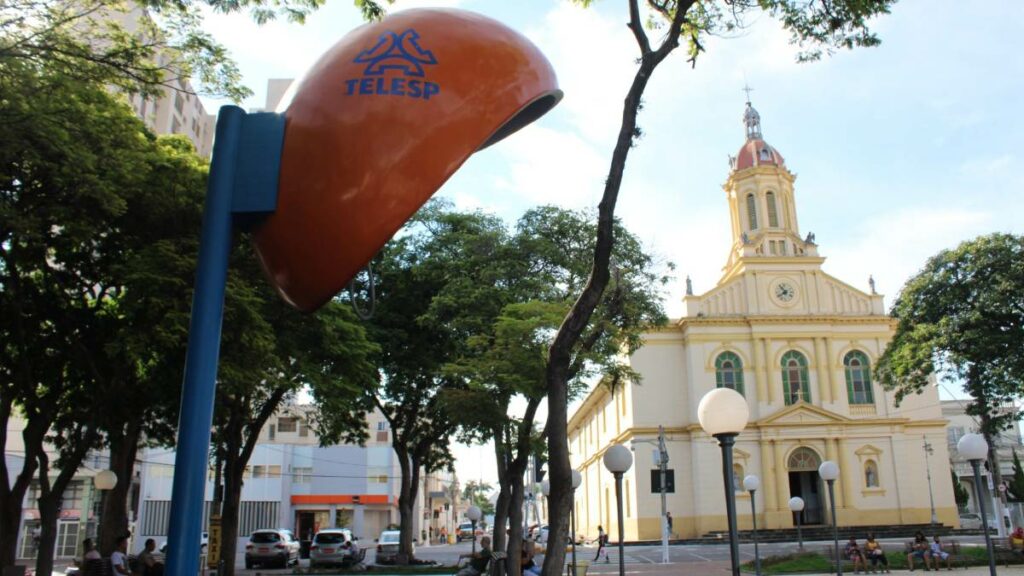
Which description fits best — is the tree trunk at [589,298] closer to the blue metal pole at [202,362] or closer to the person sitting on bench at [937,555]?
the blue metal pole at [202,362]

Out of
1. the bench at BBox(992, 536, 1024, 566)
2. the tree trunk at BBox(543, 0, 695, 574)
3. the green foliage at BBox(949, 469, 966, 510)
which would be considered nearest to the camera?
the tree trunk at BBox(543, 0, 695, 574)

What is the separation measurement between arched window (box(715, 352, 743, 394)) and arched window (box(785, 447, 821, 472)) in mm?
4404

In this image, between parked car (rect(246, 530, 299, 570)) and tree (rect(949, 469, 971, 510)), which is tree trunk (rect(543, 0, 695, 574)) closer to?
parked car (rect(246, 530, 299, 570))

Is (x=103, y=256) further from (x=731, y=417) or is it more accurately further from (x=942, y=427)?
(x=942, y=427)

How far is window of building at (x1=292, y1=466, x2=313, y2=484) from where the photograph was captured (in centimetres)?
5441

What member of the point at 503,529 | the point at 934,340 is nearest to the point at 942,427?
the point at 934,340

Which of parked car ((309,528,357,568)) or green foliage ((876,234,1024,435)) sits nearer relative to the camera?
green foliage ((876,234,1024,435))

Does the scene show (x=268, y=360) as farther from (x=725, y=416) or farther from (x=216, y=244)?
(x=216, y=244)

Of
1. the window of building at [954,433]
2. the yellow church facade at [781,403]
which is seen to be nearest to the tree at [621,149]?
the yellow church facade at [781,403]

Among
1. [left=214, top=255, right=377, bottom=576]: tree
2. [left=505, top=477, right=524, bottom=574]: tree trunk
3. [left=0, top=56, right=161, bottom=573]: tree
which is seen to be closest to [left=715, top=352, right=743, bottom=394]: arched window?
[left=505, top=477, right=524, bottom=574]: tree trunk

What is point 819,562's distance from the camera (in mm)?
23266

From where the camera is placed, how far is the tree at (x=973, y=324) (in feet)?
77.6

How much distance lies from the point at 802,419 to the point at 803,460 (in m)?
2.16

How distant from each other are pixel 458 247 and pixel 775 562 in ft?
43.6
